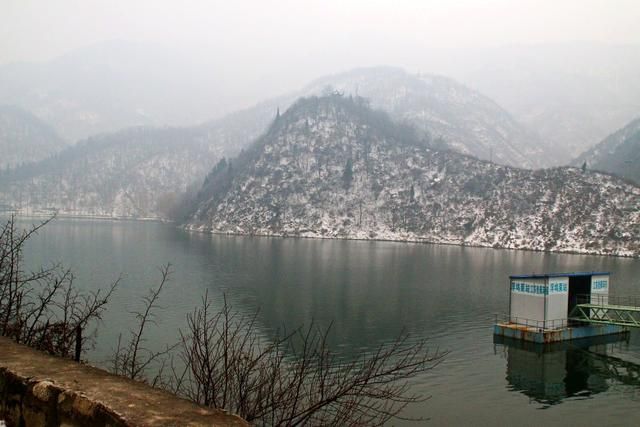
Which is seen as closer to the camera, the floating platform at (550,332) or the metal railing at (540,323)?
the floating platform at (550,332)

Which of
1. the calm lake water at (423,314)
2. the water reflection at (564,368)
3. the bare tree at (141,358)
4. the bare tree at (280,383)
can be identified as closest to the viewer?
the bare tree at (280,383)

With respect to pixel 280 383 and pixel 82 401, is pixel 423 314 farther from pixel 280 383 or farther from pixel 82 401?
pixel 82 401

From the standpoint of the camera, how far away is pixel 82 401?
5461mm

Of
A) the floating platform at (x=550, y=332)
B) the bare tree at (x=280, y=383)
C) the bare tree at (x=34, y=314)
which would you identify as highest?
the bare tree at (x=34, y=314)

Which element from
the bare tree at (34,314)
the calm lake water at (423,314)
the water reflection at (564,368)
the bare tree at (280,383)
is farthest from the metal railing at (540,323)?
the bare tree at (34,314)

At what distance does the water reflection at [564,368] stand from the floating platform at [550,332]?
0.50 meters

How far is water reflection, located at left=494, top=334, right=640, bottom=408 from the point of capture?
35406 millimetres

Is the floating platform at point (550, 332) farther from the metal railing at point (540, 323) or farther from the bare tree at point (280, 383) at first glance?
the bare tree at point (280, 383)

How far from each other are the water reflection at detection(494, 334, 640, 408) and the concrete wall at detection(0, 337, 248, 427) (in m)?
31.9

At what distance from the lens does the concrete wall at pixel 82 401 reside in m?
5.27

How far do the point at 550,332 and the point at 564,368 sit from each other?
6.71 m

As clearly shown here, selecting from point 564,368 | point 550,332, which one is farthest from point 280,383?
point 550,332

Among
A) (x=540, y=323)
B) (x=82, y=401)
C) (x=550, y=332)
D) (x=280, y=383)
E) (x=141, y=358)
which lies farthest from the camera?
(x=540, y=323)

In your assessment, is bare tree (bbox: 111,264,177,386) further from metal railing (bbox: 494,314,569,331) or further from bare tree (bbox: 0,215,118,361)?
metal railing (bbox: 494,314,569,331)
